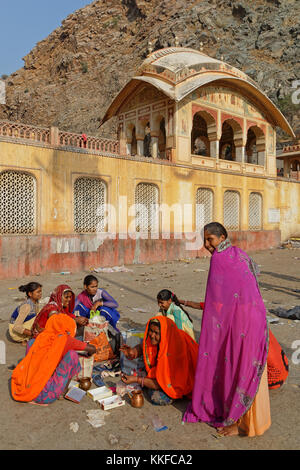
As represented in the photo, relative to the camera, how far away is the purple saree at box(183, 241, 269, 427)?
8.36ft

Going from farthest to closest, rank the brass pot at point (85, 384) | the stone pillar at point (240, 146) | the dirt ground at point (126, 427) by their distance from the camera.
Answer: the stone pillar at point (240, 146) < the brass pot at point (85, 384) < the dirt ground at point (126, 427)

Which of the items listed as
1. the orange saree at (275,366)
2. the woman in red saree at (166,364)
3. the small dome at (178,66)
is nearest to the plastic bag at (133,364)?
the woman in red saree at (166,364)

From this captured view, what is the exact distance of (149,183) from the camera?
13.1 meters

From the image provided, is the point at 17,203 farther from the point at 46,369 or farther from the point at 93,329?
the point at 46,369

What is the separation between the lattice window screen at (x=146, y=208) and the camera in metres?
12.8

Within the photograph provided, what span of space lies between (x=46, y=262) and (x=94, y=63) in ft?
188

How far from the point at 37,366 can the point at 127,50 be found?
62338 millimetres

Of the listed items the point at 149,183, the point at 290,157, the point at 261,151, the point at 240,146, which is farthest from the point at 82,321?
the point at 290,157

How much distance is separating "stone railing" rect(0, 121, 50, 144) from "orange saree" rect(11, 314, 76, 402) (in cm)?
790

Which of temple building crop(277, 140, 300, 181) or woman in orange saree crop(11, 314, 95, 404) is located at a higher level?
temple building crop(277, 140, 300, 181)

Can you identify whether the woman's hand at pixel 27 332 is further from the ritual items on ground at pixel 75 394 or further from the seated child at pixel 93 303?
the ritual items on ground at pixel 75 394

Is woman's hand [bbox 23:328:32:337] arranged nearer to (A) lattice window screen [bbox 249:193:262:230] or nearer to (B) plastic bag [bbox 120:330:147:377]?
(B) plastic bag [bbox 120:330:147:377]

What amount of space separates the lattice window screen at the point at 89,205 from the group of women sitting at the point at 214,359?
8.16 meters

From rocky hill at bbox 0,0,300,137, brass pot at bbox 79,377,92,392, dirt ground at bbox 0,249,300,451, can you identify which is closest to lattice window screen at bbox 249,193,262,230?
dirt ground at bbox 0,249,300,451
